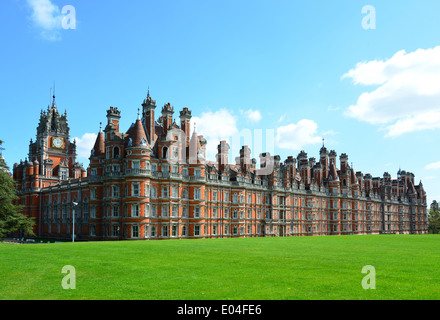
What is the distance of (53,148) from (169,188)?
43.7 metres

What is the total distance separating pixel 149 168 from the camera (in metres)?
59.5

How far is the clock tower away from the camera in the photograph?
86.6 metres

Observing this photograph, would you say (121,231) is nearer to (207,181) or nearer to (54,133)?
(207,181)

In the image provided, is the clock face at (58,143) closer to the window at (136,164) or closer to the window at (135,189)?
the window at (136,164)

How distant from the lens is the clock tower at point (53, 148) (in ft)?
284

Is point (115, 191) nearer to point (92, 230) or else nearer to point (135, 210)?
point (135, 210)

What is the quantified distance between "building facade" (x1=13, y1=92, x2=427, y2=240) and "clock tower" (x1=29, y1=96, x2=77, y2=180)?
0.23 m

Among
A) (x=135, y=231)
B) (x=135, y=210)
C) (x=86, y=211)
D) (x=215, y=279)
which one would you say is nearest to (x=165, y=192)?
(x=135, y=210)

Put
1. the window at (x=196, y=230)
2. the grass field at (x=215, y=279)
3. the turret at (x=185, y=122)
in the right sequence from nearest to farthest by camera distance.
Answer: the grass field at (x=215, y=279)
the window at (x=196, y=230)
the turret at (x=185, y=122)

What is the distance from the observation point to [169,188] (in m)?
62.1

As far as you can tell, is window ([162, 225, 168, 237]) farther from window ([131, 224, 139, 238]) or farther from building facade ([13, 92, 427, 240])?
window ([131, 224, 139, 238])

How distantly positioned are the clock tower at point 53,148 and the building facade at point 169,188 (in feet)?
0.77

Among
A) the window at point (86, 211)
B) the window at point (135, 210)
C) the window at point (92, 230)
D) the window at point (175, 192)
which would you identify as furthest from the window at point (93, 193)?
the window at point (175, 192)

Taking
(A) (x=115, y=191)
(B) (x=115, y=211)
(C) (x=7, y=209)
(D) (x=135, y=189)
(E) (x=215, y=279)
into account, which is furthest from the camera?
(A) (x=115, y=191)
